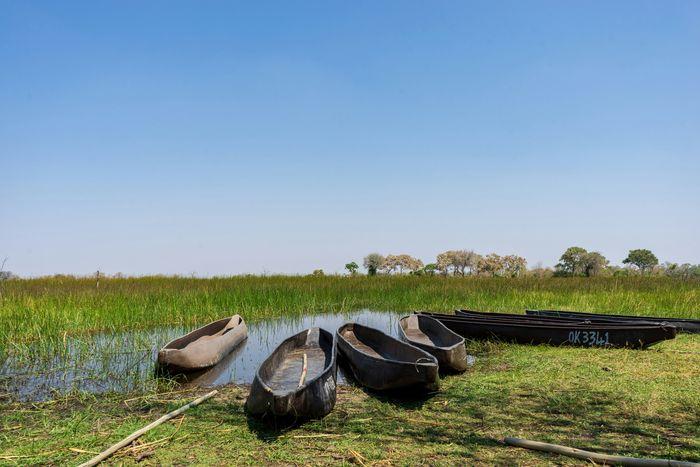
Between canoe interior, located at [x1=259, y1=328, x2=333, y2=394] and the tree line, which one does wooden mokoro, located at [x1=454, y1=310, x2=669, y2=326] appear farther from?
the tree line

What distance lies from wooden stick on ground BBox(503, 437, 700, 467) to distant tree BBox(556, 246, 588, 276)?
2704 centimetres

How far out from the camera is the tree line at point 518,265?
27283 mm

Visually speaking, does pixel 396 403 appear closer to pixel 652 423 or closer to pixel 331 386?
pixel 331 386

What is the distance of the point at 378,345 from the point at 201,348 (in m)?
2.74

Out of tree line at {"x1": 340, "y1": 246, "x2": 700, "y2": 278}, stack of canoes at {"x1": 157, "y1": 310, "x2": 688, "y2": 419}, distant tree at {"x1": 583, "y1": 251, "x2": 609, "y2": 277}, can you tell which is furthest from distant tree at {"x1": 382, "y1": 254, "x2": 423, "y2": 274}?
stack of canoes at {"x1": 157, "y1": 310, "x2": 688, "y2": 419}

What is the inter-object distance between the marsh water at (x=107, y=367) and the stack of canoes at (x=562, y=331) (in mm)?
2814

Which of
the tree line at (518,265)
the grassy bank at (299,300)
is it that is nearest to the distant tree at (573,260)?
the tree line at (518,265)

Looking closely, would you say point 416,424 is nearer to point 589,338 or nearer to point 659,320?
point 589,338

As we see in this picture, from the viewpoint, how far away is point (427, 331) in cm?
902

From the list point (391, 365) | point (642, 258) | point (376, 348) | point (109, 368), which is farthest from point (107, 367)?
point (642, 258)

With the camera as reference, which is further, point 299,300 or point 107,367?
point 299,300

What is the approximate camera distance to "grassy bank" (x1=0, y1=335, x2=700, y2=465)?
12.8 feet

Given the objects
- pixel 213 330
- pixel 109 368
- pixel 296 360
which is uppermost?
pixel 213 330

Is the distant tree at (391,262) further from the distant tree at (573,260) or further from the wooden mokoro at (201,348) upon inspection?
the wooden mokoro at (201,348)
